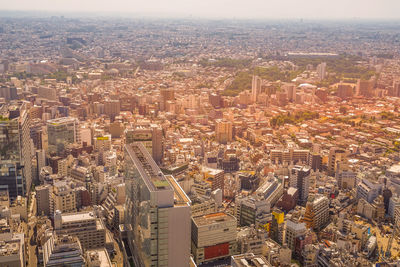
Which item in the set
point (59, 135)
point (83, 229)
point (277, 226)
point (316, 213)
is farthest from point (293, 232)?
point (59, 135)

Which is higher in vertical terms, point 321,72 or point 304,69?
point 321,72

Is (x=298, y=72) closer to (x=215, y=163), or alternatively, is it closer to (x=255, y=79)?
(x=255, y=79)

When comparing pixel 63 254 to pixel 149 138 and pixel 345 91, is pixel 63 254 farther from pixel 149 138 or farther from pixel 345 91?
pixel 345 91

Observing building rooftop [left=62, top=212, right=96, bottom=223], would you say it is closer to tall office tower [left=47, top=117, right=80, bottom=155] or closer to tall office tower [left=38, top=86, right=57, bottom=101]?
tall office tower [left=47, top=117, right=80, bottom=155]

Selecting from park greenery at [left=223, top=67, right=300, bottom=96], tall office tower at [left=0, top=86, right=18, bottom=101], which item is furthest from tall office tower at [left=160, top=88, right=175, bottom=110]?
tall office tower at [left=0, top=86, right=18, bottom=101]

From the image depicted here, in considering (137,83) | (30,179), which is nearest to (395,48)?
(137,83)
